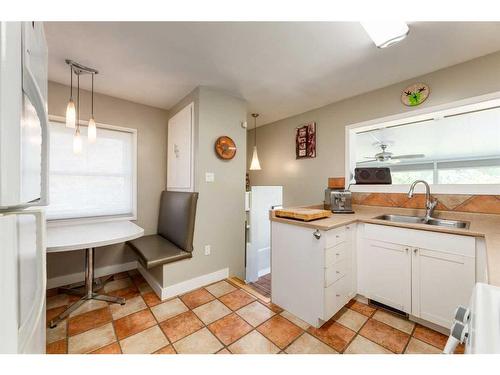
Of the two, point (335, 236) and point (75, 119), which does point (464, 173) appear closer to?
point (335, 236)

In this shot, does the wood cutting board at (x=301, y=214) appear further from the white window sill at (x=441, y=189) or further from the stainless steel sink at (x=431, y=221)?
the white window sill at (x=441, y=189)

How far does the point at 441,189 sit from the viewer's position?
1.96 metres

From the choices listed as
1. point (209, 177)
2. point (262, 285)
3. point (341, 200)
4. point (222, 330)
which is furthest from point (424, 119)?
point (222, 330)

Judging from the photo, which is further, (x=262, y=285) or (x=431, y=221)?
(x=262, y=285)

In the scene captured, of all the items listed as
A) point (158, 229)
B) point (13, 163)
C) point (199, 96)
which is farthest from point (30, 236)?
point (158, 229)

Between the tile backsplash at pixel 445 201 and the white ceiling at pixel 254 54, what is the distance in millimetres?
1240

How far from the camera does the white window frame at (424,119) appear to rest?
1.75 m

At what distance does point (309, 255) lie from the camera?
1651 mm

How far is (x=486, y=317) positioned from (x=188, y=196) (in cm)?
213

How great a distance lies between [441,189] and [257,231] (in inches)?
81.1

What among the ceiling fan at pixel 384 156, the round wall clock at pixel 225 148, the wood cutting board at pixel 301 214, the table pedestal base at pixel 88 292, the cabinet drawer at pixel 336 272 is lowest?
the table pedestal base at pixel 88 292

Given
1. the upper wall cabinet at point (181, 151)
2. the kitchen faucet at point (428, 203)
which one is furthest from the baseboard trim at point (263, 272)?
the kitchen faucet at point (428, 203)

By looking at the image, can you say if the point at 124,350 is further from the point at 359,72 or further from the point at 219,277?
the point at 359,72

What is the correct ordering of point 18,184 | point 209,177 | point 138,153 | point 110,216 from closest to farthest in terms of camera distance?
point 18,184, point 209,177, point 110,216, point 138,153
